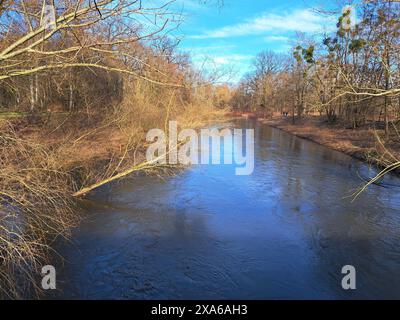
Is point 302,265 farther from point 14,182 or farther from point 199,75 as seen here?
point 14,182

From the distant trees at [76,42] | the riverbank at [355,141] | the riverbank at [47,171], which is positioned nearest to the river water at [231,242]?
the riverbank at [47,171]

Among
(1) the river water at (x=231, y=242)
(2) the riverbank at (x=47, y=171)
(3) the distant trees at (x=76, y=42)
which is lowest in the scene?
(1) the river water at (x=231, y=242)

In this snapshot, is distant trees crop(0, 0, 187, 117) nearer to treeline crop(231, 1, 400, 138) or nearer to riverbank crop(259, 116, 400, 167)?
treeline crop(231, 1, 400, 138)

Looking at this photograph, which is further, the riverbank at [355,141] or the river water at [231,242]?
the riverbank at [355,141]

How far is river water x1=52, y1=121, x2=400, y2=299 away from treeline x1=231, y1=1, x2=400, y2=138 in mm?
2802

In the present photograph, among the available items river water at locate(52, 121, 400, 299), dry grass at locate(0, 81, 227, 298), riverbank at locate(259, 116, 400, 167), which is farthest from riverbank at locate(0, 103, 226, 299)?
riverbank at locate(259, 116, 400, 167)

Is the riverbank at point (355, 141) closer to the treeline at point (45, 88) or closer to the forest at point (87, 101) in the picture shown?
the forest at point (87, 101)

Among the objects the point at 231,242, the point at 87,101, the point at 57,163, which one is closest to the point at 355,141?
the point at 87,101

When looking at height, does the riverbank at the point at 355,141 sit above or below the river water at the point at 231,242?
above

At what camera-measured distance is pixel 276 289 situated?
18.4 feet

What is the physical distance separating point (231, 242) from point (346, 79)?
3804 mm

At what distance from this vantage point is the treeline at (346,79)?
762cm

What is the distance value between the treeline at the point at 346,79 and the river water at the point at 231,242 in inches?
110

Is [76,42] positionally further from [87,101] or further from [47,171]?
[87,101]
